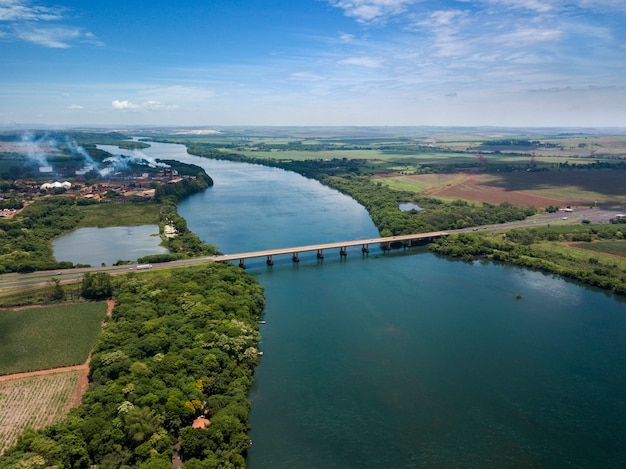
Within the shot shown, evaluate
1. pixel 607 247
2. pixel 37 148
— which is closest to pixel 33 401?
pixel 607 247

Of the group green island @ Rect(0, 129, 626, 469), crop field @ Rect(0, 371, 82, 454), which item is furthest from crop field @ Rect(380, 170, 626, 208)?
crop field @ Rect(0, 371, 82, 454)

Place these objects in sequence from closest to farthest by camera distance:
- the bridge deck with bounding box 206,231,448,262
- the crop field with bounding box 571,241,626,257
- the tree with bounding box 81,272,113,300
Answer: the tree with bounding box 81,272,113,300, the bridge deck with bounding box 206,231,448,262, the crop field with bounding box 571,241,626,257

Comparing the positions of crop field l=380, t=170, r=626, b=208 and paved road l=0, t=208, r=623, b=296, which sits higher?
crop field l=380, t=170, r=626, b=208

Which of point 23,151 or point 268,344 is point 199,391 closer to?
point 268,344

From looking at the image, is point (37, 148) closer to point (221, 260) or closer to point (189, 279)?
point (221, 260)

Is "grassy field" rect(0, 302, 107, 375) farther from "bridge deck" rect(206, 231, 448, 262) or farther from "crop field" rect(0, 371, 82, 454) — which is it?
"bridge deck" rect(206, 231, 448, 262)

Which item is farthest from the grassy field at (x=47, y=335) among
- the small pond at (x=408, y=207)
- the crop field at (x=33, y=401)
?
the small pond at (x=408, y=207)

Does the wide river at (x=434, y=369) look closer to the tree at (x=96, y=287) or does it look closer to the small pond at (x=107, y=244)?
the tree at (x=96, y=287)
